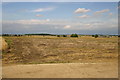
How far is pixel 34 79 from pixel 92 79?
7.04 ft

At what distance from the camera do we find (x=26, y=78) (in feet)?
20.1

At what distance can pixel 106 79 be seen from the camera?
607 cm

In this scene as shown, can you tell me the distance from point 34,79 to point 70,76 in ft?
4.57

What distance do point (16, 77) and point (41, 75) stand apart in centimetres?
97

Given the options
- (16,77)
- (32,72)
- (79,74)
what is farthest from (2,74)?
(79,74)

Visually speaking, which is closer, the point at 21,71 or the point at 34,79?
the point at 34,79

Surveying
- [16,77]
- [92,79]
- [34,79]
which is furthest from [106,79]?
[16,77]

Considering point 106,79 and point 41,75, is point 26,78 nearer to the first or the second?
point 41,75

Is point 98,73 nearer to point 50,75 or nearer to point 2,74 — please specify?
point 50,75

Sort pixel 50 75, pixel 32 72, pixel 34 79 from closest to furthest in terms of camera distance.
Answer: pixel 34 79
pixel 50 75
pixel 32 72

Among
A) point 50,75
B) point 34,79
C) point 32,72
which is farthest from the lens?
point 32,72

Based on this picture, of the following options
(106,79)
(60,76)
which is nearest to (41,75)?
(60,76)

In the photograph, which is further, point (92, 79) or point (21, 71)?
point (21, 71)

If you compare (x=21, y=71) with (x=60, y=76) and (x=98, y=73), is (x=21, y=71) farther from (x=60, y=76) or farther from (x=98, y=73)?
(x=98, y=73)
